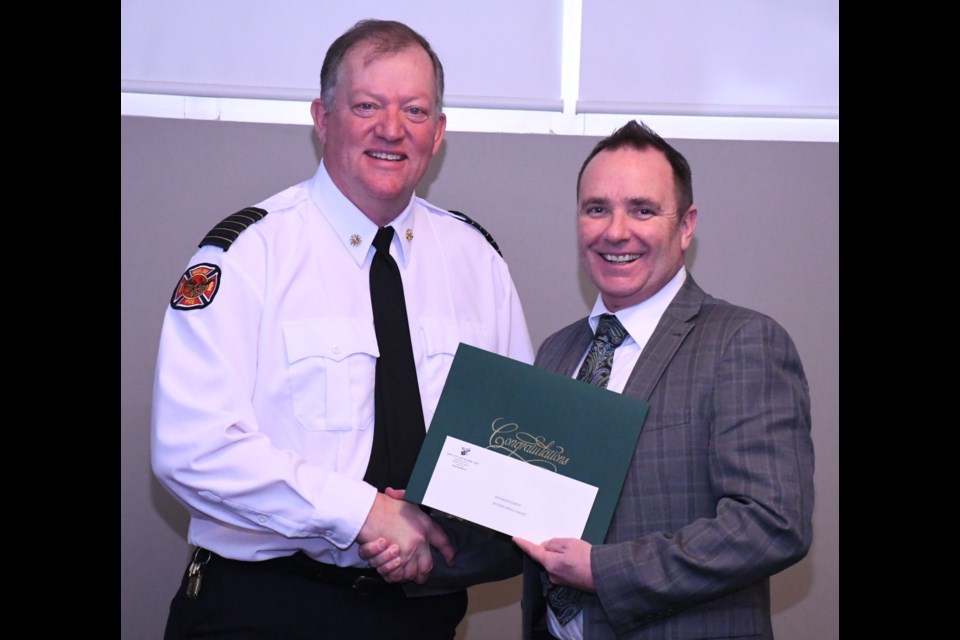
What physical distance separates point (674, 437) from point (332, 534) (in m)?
0.76

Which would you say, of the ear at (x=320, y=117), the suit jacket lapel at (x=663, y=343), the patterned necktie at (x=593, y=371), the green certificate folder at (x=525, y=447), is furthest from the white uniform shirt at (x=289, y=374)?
the suit jacket lapel at (x=663, y=343)

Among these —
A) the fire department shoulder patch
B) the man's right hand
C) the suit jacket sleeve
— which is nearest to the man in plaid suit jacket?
the suit jacket sleeve

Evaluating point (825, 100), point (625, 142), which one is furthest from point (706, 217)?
point (625, 142)

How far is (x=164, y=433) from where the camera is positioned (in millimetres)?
2158

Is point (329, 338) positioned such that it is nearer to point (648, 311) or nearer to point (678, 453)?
point (648, 311)

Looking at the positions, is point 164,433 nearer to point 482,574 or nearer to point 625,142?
point 482,574

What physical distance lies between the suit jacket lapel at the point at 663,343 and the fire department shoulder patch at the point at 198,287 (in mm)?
954

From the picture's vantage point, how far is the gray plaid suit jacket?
5.86 feet

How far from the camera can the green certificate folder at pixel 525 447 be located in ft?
6.30

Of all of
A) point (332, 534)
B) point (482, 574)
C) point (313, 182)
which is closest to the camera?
point (332, 534)

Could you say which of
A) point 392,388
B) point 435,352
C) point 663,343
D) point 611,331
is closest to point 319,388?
point 392,388

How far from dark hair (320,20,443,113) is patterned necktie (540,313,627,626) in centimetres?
77

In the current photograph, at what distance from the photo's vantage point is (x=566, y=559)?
1.88 metres
